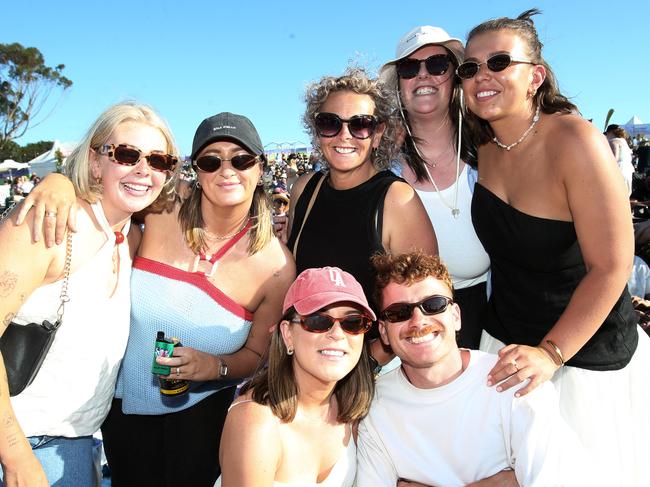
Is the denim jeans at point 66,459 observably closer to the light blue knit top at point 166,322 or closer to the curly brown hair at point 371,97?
the light blue knit top at point 166,322

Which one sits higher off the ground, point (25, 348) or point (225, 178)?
point (225, 178)

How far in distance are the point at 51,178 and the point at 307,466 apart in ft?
6.00

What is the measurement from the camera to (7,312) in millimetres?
1952

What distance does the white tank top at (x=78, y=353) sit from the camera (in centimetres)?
222

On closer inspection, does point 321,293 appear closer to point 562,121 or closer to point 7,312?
point 7,312

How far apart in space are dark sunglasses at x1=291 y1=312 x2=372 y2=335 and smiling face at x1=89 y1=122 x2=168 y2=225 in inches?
40.5

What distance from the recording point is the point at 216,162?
9.18 feet

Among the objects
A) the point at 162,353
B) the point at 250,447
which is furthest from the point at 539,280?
the point at 162,353

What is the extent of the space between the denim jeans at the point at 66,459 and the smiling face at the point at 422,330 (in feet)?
5.27

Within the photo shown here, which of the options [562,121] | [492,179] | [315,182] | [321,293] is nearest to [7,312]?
[321,293]

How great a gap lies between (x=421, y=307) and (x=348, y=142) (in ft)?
3.79

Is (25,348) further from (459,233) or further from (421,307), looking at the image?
(459,233)

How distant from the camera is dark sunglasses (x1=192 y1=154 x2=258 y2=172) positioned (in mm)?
2795

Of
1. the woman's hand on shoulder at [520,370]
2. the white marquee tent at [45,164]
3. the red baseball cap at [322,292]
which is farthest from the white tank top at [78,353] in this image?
the white marquee tent at [45,164]
